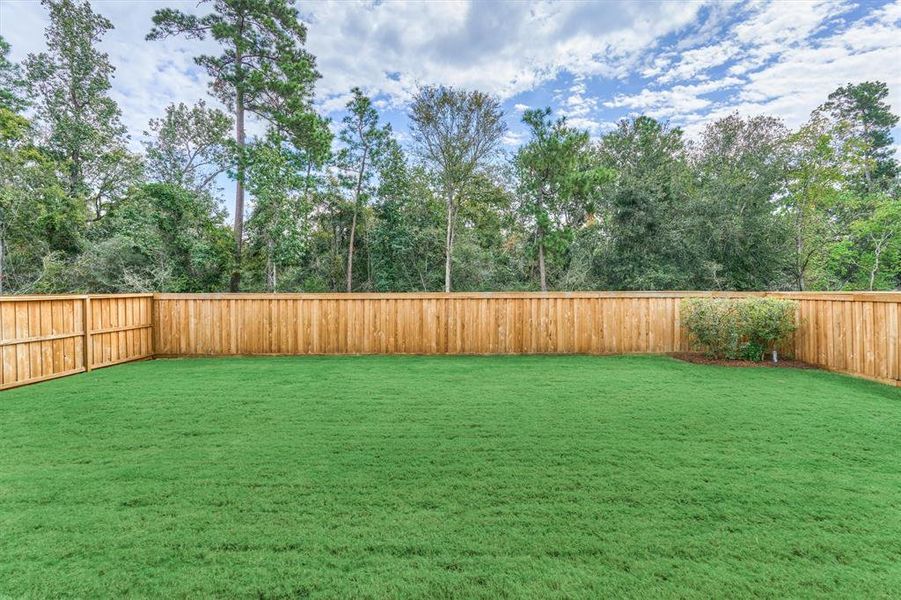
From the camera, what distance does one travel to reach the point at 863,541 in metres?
→ 1.67

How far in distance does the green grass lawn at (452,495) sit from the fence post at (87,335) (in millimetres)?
1384

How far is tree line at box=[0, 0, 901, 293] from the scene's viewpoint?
10.5m

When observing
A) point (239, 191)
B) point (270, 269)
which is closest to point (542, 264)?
point (270, 269)

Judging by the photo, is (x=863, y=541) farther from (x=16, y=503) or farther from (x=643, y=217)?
(x=643, y=217)

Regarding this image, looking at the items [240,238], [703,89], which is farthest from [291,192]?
[703,89]

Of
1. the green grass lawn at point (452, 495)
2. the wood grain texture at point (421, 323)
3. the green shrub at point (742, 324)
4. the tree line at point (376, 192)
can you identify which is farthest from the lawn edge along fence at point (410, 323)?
the tree line at point (376, 192)

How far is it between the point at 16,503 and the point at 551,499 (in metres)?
2.75

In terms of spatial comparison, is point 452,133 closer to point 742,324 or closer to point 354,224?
point 354,224

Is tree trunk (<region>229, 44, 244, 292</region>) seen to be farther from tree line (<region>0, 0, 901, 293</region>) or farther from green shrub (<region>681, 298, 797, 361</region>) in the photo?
green shrub (<region>681, 298, 797, 361</region>)

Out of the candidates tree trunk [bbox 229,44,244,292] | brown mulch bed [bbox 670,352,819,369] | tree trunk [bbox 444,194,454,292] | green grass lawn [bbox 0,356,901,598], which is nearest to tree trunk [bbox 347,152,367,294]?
tree trunk [bbox 444,194,454,292]

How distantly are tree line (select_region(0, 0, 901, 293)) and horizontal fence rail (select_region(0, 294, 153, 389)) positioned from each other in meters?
4.57

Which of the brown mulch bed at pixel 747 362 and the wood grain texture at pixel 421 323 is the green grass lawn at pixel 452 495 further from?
the wood grain texture at pixel 421 323

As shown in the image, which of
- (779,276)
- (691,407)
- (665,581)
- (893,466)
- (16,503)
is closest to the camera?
(665,581)

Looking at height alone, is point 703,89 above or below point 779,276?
above
